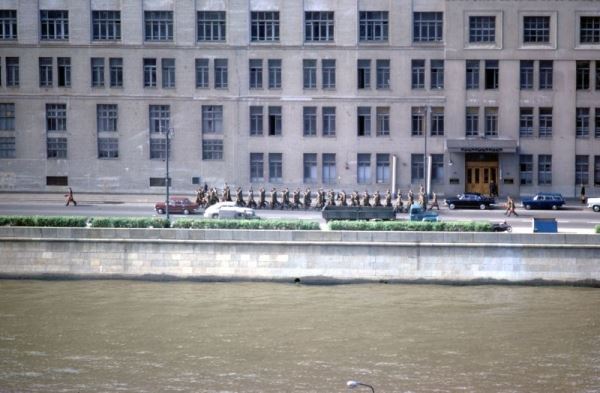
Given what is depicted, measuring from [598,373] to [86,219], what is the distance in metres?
25.5

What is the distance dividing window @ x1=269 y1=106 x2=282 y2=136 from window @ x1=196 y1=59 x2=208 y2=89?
16.5 ft

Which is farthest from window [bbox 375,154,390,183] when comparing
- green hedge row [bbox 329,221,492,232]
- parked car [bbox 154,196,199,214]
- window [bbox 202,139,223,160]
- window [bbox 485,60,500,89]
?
green hedge row [bbox 329,221,492,232]

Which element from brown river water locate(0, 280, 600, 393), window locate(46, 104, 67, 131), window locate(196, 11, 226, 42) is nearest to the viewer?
brown river water locate(0, 280, 600, 393)

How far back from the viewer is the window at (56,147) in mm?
69438

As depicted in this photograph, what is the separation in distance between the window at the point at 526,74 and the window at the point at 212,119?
2139cm

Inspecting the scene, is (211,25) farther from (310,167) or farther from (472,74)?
(472,74)

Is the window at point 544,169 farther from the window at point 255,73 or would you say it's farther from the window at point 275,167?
the window at point 255,73

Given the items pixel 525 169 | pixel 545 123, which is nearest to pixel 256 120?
pixel 525 169

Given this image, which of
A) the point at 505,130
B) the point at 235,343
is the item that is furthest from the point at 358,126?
the point at 235,343

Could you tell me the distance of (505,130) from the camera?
224ft

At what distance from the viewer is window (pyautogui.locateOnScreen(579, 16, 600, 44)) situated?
67.2 m

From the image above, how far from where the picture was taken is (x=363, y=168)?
2712 inches

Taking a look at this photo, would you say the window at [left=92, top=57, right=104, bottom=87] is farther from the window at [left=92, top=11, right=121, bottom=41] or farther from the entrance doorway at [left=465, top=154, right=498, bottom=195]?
the entrance doorway at [left=465, top=154, right=498, bottom=195]

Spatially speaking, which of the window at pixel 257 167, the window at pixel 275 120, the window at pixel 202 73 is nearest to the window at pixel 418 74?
the window at pixel 275 120
